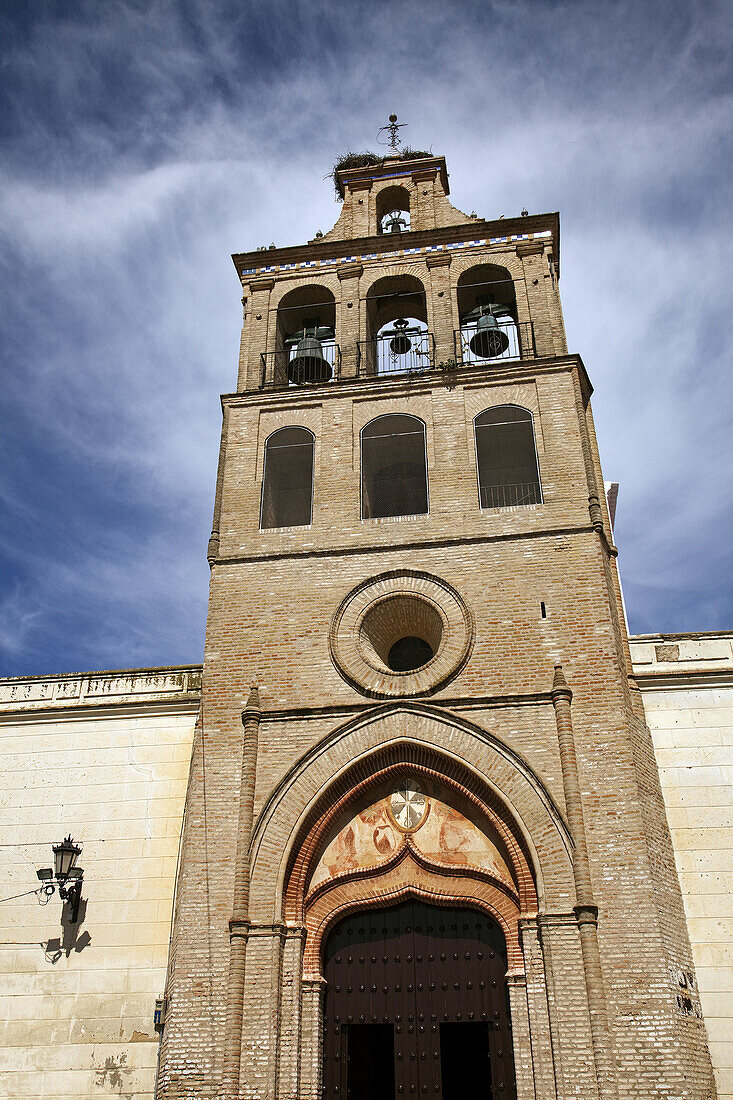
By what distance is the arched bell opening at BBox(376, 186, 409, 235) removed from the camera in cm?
1877

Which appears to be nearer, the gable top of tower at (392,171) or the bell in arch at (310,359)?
the bell in arch at (310,359)

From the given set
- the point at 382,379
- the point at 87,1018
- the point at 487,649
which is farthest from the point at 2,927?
the point at 382,379

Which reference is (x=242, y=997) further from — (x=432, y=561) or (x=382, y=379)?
(x=382, y=379)

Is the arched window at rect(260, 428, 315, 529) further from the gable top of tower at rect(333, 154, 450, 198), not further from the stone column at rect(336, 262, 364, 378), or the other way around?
the gable top of tower at rect(333, 154, 450, 198)

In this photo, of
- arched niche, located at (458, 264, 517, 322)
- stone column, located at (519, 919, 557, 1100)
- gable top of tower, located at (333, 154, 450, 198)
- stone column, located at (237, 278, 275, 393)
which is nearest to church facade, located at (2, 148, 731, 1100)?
stone column, located at (519, 919, 557, 1100)

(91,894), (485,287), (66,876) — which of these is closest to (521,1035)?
(91,894)

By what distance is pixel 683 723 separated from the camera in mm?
12609

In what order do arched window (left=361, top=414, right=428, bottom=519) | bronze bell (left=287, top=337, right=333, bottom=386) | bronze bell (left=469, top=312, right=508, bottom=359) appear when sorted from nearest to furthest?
arched window (left=361, top=414, right=428, bottom=519), bronze bell (left=469, top=312, right=508, bottom=359), bronze bell (left=287, top=337, right=333, bottom=386)

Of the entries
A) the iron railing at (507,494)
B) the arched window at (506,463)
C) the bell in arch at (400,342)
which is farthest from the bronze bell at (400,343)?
the iron railing at (507,494)

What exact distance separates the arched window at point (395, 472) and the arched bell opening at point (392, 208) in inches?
188

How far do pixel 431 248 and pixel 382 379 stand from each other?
320 centimetres

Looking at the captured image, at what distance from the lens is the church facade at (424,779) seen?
422 inches

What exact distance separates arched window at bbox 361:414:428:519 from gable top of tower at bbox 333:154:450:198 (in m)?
5.74

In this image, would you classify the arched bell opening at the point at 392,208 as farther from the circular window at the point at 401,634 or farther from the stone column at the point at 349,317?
the circular window at the point at 401,634
